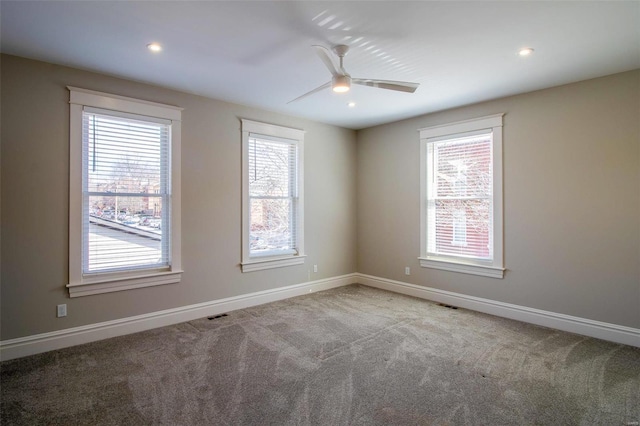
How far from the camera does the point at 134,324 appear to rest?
367 centimetres

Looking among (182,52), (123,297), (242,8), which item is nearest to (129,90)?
(182,52)

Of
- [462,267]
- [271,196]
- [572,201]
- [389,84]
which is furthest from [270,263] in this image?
[572,201]

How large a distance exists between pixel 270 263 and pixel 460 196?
9.60ft

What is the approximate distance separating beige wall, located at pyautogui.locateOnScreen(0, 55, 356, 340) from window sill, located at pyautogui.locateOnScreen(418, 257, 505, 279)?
157 centimetres

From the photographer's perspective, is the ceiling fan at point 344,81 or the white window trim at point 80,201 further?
the white window trim at point 80,201

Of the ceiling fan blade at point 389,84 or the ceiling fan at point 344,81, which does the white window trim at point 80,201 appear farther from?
the ceiling fan blade at point 389,84

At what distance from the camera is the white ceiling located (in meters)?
2.33

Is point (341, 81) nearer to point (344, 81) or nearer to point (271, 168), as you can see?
point (344, 81)

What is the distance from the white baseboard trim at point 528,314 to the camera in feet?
11.1

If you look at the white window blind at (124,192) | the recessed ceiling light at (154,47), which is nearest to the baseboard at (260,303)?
the white window blind at (124,192)

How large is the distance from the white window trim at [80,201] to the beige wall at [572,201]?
3.72 metres

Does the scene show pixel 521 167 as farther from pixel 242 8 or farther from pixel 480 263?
pixel 242 8

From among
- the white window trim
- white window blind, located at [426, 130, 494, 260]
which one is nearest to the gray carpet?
the white window trim

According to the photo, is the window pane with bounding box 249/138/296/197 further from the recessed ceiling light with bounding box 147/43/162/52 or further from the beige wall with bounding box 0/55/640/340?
the recessed ceiling light with bounding box 147/43/162/52
